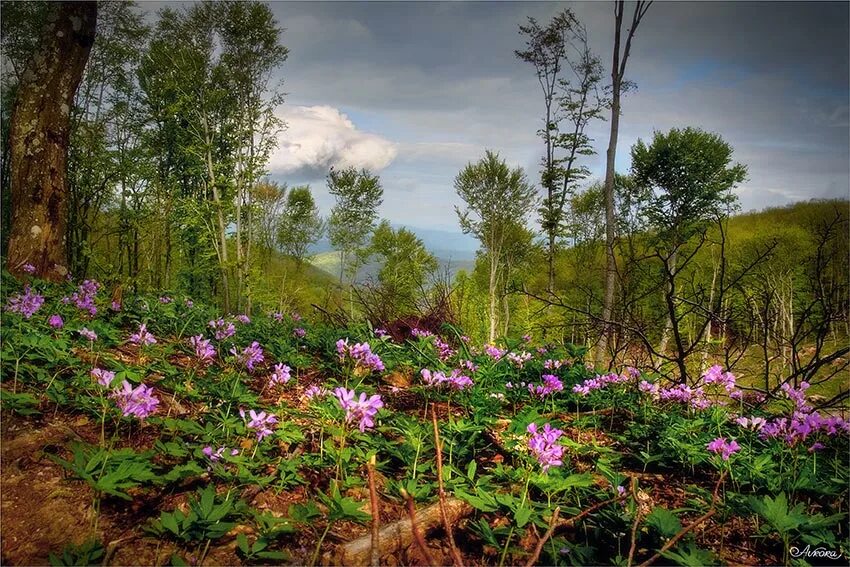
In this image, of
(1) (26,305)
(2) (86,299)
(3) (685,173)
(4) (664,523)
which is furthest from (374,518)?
(3) (685,173)

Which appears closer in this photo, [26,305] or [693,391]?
[693,391]

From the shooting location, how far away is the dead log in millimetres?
1448

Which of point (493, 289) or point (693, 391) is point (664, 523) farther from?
point (493, 289)

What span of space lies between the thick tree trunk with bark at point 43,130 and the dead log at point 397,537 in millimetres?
6180

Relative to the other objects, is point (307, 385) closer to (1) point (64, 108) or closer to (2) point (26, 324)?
(2) point (26, 324)

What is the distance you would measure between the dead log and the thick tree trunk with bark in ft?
20.3

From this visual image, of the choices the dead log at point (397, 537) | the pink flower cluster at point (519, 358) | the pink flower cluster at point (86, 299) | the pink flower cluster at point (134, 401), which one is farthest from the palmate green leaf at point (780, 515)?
the pink flower cluster at point (86, 299)

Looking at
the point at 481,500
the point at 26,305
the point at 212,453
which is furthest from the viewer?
the point at 26,305

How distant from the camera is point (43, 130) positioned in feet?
17.6

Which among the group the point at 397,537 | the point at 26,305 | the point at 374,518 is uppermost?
the point at 26,305

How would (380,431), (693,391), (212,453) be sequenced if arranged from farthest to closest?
(693,391)
(380,431)
(212,453)

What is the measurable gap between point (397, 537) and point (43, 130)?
668cm

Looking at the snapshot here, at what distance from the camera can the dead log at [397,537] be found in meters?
1.45

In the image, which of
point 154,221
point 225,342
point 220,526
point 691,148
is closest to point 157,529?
point 220,526
